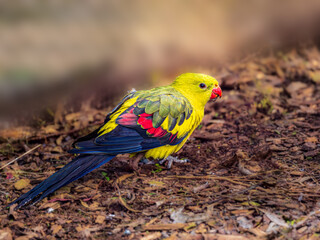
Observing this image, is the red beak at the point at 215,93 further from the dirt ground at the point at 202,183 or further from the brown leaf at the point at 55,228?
the brown leaf at the point at 55,228

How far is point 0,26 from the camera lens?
5.27m

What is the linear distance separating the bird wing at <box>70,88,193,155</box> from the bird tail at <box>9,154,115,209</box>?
3.4 inches

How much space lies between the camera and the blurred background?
5316 mm

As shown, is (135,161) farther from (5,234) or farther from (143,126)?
(5,234)

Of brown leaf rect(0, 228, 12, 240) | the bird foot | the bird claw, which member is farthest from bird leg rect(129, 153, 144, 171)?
brown leaf rect(0, 228, 12, 240)

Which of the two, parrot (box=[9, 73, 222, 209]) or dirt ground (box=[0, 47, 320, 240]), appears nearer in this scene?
dirt ground (box=[0, 47, 320, 240])

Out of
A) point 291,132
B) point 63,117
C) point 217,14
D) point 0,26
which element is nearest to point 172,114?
point 291,132

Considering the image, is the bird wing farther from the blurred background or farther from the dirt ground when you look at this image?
the blurred background

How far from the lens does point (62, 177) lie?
3457mm

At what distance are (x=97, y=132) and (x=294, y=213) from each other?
80.6 inches

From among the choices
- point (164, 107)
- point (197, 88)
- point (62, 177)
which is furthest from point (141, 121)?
point (62, 177)

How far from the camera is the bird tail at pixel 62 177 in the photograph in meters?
3.34

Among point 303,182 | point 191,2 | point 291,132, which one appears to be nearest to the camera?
point 303,182

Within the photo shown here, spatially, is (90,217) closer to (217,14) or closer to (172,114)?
(172,114)
